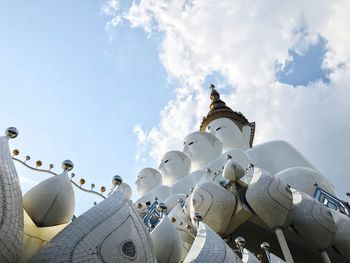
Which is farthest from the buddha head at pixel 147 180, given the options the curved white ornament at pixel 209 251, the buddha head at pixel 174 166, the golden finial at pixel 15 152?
the curved white ornament at pixel 209 251

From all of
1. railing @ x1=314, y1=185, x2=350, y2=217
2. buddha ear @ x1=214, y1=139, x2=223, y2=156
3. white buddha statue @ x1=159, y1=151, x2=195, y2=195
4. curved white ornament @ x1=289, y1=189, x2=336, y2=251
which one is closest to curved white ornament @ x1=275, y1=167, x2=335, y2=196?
railing @ x1=314, y1=185, x2=350, y2=217

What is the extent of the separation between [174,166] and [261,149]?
2.62 metres

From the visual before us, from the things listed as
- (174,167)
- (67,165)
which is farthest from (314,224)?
(174,167)

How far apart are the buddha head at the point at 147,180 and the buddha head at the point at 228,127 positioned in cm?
250

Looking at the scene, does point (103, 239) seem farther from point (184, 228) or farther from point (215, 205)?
point (215, 205)

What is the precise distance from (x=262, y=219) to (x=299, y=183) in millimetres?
3375

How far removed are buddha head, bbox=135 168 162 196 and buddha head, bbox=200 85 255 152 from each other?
8.19ft

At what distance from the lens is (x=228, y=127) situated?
13312 mm

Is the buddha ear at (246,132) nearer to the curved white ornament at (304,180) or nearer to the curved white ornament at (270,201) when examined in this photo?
the curved white ornament at (304,180)

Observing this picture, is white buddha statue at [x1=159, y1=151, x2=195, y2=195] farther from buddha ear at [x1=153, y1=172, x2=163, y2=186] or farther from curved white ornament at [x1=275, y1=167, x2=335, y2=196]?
curved white ornament at [x1=275, y1=167, x2=335, y2=196]

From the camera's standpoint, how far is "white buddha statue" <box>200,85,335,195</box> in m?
8.38

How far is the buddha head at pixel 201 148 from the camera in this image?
39.0ft

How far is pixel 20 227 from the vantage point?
2.08 metres

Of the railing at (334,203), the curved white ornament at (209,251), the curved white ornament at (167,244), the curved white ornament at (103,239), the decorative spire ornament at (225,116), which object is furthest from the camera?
the decorative spire ornament at (225,116)
